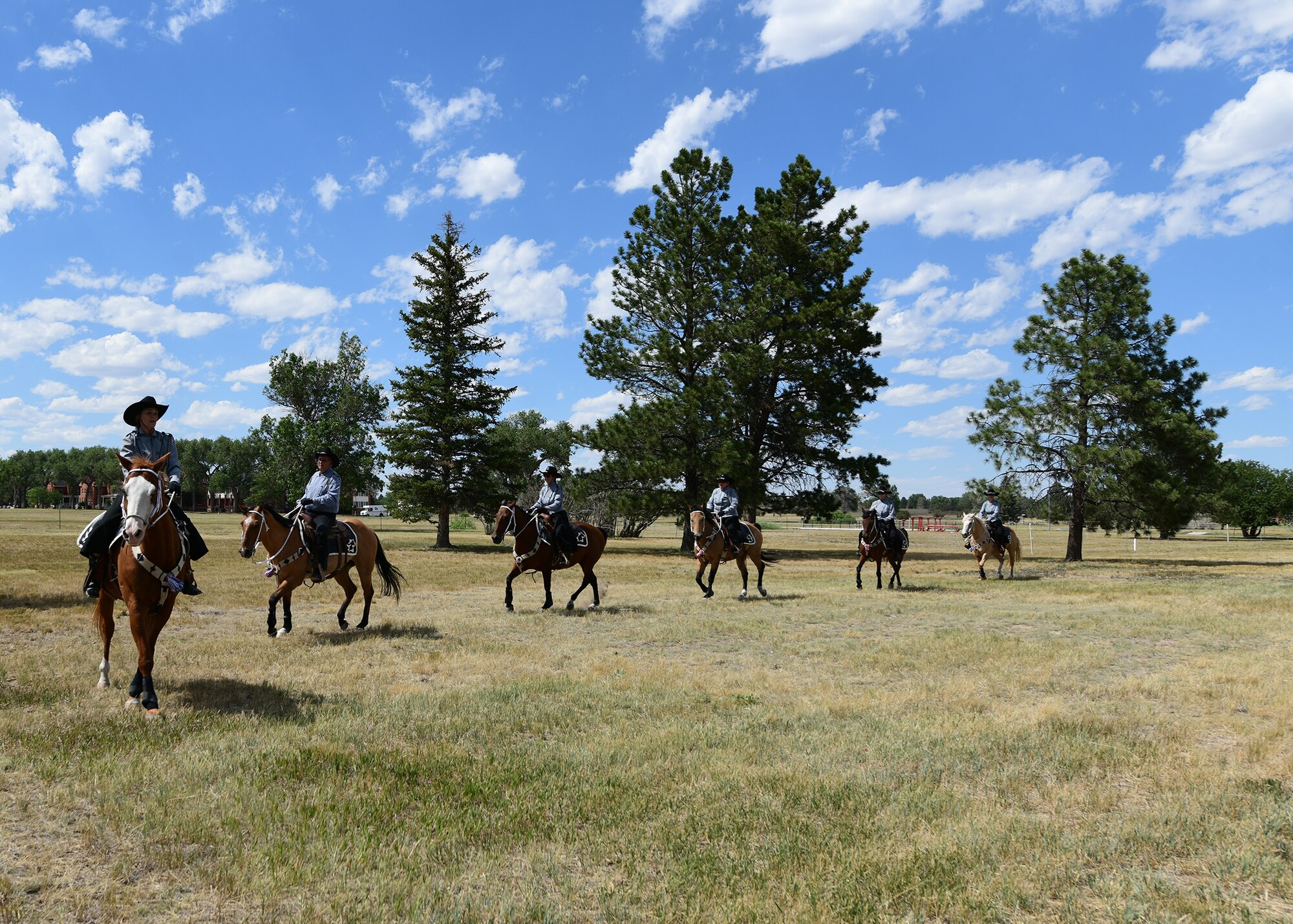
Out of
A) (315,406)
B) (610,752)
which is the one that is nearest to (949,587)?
(610,752)

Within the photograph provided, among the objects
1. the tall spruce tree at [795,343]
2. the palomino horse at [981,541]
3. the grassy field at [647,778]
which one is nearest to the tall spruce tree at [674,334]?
the tall spruce tree at [795,343]

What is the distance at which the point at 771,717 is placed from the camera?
6.74 m

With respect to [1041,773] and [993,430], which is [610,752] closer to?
[1041,773]

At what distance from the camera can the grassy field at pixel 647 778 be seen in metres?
3.68

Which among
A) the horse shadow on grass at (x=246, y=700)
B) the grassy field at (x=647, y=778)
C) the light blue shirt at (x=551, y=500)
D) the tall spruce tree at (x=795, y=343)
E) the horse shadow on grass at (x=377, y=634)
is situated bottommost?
the horse shadow on grass at (x=377, y=634)

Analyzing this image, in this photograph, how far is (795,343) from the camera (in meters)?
32.6

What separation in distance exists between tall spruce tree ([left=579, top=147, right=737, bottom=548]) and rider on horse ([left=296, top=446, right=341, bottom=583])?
21125mm

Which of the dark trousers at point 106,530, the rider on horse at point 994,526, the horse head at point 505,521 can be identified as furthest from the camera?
the rider on horse at point 994,526

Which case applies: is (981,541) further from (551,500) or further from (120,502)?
(120,502)

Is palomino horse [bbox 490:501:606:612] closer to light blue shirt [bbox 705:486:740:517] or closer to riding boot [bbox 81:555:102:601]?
light blue shirt [bbox 705:486:740:517]

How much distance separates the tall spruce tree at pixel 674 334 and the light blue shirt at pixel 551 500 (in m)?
18.1

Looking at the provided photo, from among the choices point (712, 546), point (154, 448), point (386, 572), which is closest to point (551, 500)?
point (386, 572)

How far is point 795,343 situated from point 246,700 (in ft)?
92.6

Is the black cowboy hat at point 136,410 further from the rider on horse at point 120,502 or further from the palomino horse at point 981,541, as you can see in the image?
the palomino horse at point 981,541
